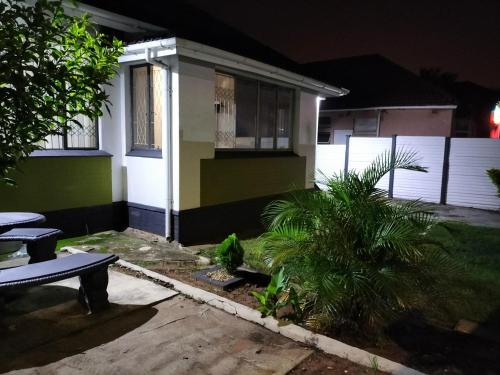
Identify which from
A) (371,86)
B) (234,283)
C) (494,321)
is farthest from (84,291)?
(371,86)

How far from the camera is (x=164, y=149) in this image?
22.0ft

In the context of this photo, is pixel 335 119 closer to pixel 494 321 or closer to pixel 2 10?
pixel 494 321

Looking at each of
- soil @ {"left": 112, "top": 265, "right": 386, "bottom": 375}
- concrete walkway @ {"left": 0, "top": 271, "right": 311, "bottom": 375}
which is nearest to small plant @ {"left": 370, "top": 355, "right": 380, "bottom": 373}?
soil @ {"left": 112, "top": 265, "right": 386, "bottom": 375}

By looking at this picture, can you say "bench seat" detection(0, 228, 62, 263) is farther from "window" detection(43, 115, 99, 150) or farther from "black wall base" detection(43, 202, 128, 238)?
"window" detection(43, 115, 99, 150)

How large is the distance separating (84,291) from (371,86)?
58.1 feet

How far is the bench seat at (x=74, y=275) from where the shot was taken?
337 centimetres

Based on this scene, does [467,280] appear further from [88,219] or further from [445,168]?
[445,168]

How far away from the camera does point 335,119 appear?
18703mm

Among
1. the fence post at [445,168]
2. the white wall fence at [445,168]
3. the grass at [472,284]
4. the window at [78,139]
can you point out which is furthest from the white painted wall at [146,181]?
the fence post at [445,168]

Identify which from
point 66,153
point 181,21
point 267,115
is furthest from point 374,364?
→ point 181,21

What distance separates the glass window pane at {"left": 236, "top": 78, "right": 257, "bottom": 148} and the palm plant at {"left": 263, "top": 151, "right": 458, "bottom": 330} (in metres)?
4.49

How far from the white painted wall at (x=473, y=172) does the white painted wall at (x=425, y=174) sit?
366mm

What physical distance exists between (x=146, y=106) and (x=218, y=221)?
261 centimetres

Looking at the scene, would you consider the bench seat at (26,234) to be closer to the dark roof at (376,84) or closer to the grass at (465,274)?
the grass at (465,274)
